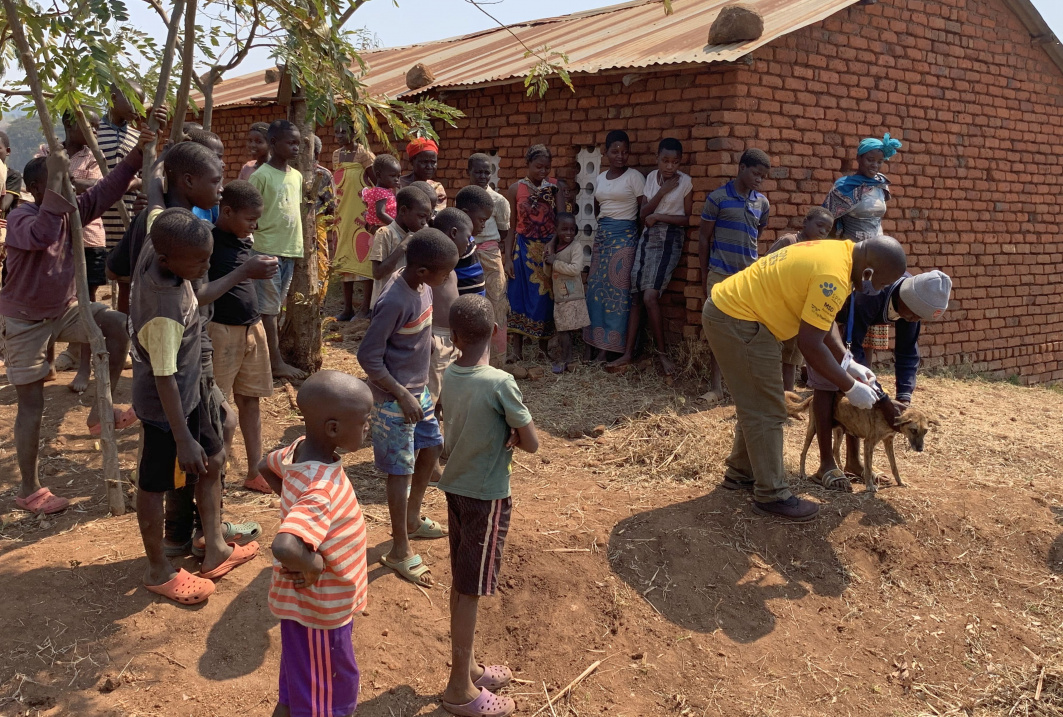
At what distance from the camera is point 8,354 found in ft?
13.7

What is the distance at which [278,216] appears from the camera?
18.1ft

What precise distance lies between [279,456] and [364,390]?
325mm

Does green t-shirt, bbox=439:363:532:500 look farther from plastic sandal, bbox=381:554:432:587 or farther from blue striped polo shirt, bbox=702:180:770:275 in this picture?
blue striped polo shirt, bbox=702:180:770:275

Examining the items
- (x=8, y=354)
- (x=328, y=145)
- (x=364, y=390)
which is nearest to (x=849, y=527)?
(x=364, y=390)

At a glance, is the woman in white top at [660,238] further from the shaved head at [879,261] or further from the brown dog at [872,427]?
the shaved head at [879,261]

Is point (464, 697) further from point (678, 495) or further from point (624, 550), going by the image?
point (678, 495)

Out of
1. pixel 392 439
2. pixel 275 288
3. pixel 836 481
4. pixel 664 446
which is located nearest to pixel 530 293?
pixel 664 446

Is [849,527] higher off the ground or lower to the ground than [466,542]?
lower

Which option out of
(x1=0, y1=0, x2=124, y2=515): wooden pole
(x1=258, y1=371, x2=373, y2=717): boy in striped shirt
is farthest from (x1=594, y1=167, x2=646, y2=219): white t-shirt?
(x1=258, y1=371, x2=373, y2=717): boy in striped shirt

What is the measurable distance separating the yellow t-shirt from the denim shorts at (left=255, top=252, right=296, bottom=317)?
2.71 m

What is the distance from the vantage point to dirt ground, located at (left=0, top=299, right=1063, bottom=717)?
3148 mm

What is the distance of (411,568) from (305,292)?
3158 mm

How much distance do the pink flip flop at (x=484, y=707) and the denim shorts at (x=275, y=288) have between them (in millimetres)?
2832

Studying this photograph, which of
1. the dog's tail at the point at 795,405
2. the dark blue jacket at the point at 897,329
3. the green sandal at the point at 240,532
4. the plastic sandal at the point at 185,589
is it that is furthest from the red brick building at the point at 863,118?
the plastic sandal at the point at 185,589
